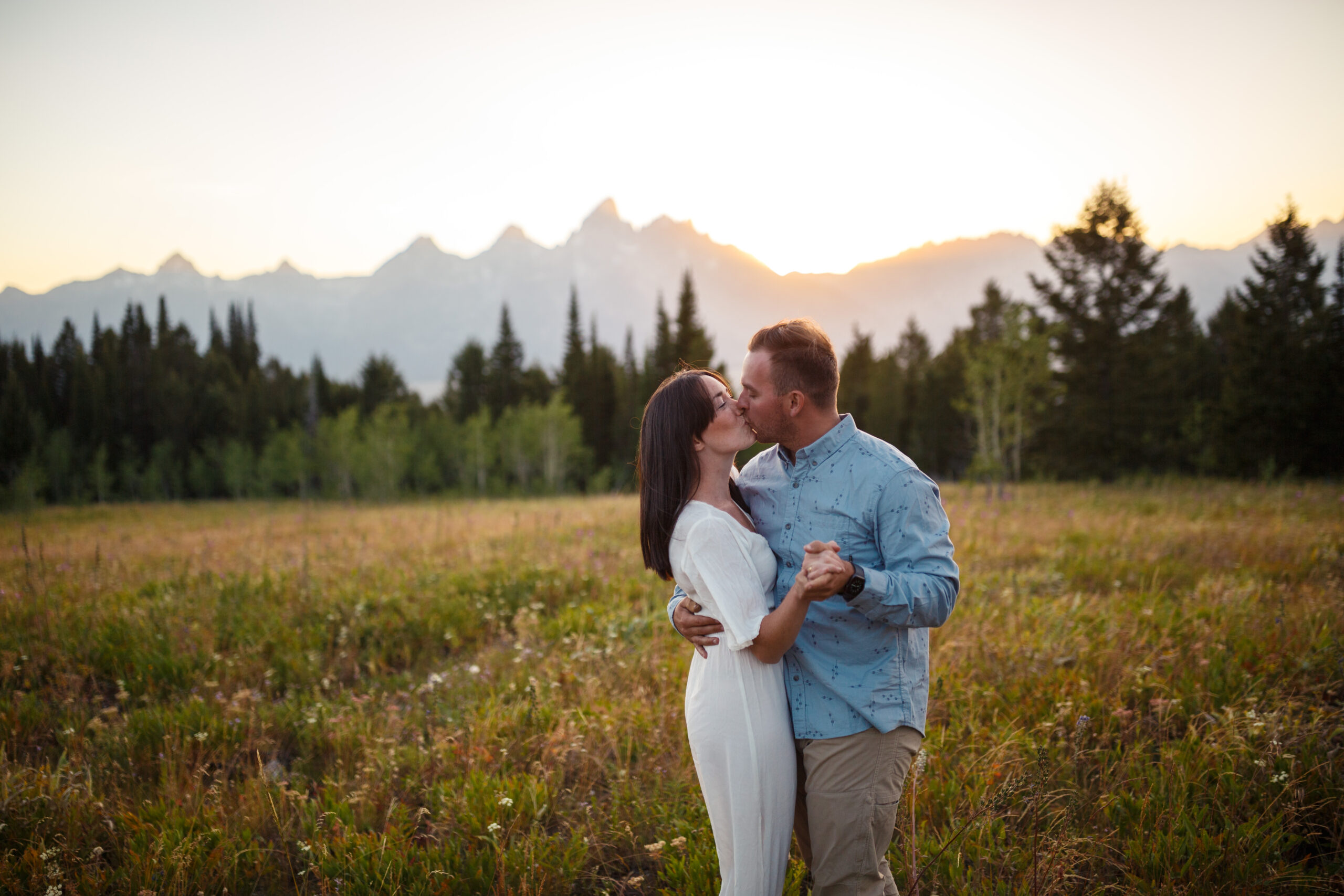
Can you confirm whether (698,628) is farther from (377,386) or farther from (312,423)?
(377,386)

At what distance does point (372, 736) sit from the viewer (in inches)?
182

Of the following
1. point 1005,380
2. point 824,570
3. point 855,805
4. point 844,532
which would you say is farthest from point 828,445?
point 1005,380

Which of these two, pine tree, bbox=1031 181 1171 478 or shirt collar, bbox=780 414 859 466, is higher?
pine tree, bbox=1031 181 1171 478

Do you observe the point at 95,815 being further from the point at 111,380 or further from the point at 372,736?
the point at 111,380

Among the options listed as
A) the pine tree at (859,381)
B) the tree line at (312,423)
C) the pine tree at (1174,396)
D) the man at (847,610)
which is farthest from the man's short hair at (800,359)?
the pine tree at (859,381)

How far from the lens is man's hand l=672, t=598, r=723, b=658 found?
2.35 meters

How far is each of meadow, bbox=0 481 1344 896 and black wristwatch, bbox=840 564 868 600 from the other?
1.09 meters

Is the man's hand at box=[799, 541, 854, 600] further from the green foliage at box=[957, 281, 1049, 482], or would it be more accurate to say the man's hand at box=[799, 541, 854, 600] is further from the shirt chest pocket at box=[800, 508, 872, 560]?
the green foliage at box=[957, 281, 1049, 482]

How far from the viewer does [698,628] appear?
2.35 metres

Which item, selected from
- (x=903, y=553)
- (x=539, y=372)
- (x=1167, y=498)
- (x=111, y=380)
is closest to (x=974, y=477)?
(x=1167, y=498)

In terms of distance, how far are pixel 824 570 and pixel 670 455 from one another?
821mm

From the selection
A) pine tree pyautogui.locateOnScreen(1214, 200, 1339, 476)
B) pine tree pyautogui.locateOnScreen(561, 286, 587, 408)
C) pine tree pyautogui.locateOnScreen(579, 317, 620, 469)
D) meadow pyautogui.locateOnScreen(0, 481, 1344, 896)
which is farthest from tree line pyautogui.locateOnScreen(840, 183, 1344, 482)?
pine tree pyautogui.locateOnScreen(561, 286, 587, 408)

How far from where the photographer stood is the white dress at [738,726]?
7.28 ft

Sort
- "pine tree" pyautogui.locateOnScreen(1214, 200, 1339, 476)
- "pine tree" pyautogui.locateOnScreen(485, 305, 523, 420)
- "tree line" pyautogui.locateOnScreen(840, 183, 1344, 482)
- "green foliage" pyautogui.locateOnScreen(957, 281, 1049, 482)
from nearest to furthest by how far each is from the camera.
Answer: "green foliage" pyautogui.locateOnScreen(957, 281, 1049, 482) < "tree line" pyautogui.locateOnScreen(840, 183, 1344, 482) < "pine tree" pyautogui.locateOnScreen(1214, 200, 1339, 476) < "pine tree" pyautogui.locateOnScreen(485, 305, 523, 420)
